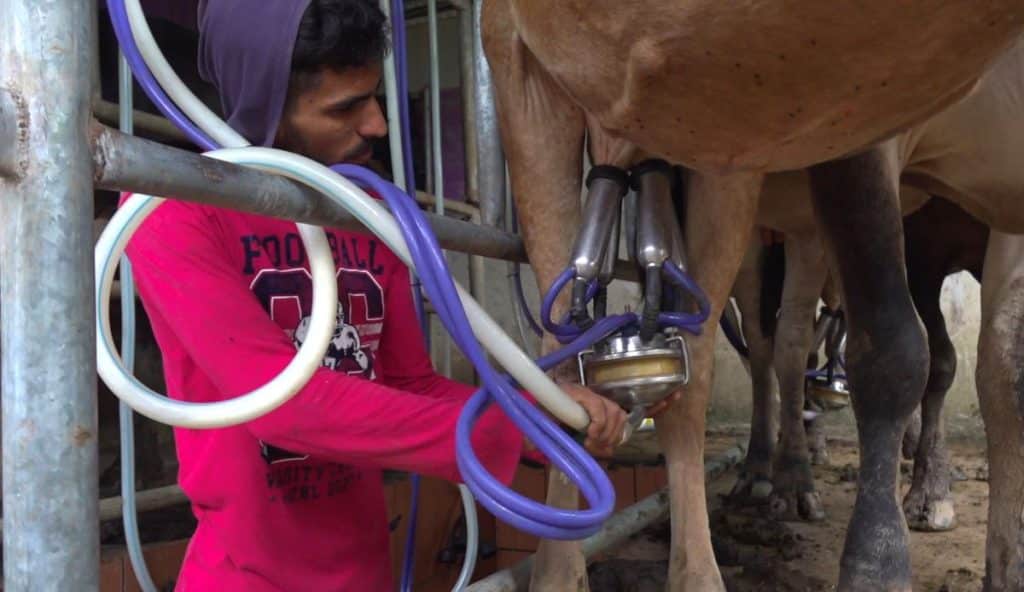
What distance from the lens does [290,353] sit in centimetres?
83

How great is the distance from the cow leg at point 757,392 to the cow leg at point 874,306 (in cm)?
123

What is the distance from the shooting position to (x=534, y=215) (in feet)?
4.43

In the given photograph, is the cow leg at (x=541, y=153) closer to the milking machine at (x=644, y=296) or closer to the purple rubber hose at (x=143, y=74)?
the milking machine at (x=644, y=296)

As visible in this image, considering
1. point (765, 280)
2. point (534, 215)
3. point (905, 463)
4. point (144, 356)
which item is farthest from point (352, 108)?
point (905, 463)

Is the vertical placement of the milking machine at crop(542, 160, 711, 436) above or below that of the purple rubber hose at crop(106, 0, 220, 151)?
below

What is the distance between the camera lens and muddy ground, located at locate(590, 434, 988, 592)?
1.67 metres

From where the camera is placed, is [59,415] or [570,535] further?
[570,535]

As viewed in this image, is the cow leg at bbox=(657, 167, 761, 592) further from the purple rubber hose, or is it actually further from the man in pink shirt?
the purple rubber hose

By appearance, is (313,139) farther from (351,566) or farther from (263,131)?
(351,566)

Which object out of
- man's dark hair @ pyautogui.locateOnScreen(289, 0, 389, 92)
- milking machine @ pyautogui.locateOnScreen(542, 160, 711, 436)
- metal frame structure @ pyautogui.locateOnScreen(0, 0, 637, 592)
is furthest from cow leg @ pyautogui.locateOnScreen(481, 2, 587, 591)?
metal frame structure @ pyautogui.locateOnScreen(0, 0, 637, 592)

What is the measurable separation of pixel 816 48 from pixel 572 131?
0.75 meters

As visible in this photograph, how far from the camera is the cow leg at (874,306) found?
1.49 meters

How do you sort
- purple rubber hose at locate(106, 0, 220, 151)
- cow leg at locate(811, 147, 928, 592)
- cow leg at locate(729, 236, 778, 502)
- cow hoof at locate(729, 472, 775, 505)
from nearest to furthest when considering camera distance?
purple rubber hose at locate(106, 0, 220, 151) → cow leg at locate(811, 147, 928, 592) → cow hoof at locate(729, 472, 775, 505) → cow leg at locate(729, 236, 778, 502)

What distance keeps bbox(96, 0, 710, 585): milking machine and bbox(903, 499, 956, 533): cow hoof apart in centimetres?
181
